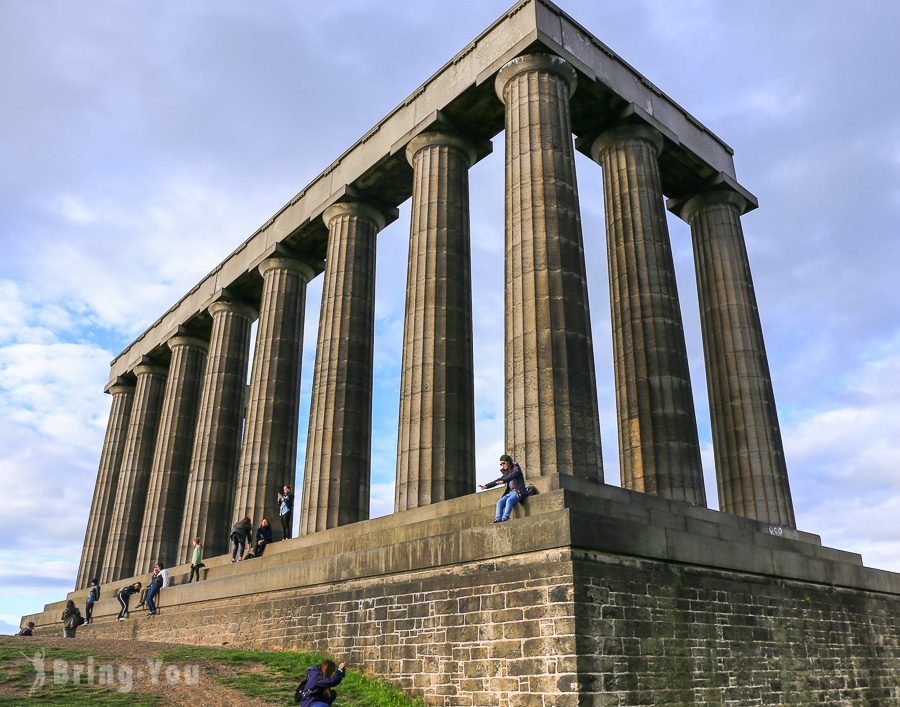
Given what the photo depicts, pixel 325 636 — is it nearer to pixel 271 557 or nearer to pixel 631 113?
pixel 271 557

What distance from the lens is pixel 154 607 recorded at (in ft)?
96.4

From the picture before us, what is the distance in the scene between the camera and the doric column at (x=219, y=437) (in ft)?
119

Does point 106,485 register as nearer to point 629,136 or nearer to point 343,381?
point 343,381

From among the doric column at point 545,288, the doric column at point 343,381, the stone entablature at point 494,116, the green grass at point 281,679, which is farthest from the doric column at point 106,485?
the doric column at point 545,288

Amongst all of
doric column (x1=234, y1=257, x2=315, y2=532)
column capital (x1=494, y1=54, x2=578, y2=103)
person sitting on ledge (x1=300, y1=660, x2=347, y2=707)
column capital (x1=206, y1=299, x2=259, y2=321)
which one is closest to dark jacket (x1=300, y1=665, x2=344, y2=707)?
person sitting on ledge (x1=300, y1=660, x2=347, y2=707)

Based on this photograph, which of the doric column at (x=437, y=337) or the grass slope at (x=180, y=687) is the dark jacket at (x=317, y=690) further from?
the doric column at (x=437, y=337)

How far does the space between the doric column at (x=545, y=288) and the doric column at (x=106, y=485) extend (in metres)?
37.1

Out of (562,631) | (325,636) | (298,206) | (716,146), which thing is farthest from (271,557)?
(716,146)

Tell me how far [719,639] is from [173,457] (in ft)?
109

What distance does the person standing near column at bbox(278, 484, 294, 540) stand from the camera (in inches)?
1139

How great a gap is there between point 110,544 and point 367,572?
31.6m

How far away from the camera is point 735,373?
2961 centimetres

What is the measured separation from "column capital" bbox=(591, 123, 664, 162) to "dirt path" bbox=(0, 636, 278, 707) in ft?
70.9

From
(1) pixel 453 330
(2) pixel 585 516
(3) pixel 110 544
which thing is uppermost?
(1) pixel 453 330
